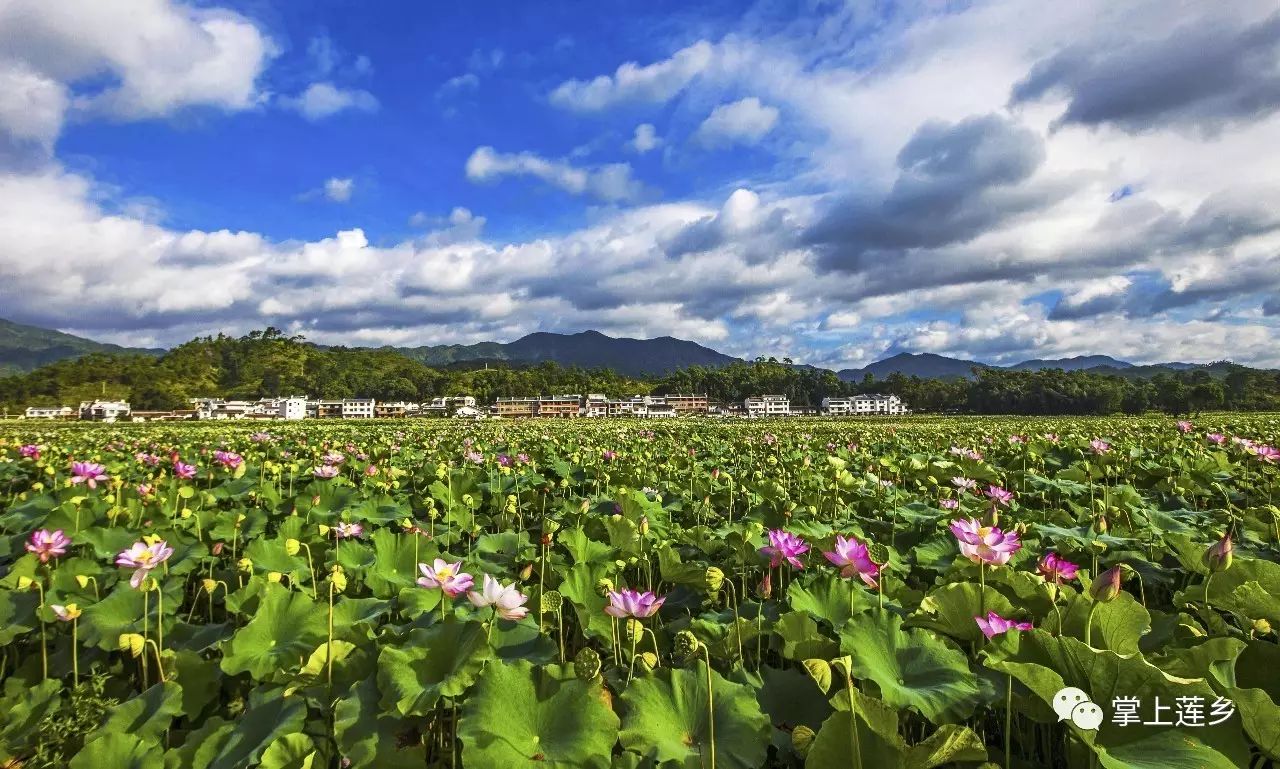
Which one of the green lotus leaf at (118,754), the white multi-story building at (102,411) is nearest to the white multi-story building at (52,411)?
the white multi-story building at (102,411)

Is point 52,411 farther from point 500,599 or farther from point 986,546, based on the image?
point 986,546

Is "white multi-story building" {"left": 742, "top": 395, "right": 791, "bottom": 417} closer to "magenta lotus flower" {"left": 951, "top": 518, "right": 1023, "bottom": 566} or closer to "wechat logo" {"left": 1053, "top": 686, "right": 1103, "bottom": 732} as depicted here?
"magenta lotus flower" {"left": 951, "top": 518, "right": 1023, "bottom": 566}

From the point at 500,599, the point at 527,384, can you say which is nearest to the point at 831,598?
the point at 500,599

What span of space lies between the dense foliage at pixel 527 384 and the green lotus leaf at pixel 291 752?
8219 centimetres

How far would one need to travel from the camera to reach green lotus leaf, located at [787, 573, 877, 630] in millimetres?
2109

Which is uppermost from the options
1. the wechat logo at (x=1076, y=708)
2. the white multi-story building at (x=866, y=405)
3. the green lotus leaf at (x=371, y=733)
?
the wechat logo at (x=1076, y=708)

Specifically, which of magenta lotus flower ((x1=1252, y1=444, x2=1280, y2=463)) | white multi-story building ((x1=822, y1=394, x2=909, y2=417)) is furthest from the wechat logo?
white multi-story building ((x1=822, y1=394, x2=909, y2=417))

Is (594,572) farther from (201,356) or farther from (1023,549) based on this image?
(201,356)

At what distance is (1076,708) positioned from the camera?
1110 millimetres

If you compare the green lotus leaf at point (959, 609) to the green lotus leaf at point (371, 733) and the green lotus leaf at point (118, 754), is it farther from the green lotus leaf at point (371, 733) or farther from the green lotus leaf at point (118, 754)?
the green lotus leaf at point (118, 754)

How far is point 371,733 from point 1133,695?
1.59 metres

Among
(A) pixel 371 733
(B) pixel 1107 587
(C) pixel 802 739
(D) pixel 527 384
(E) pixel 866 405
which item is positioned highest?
(D) pixel 527 384

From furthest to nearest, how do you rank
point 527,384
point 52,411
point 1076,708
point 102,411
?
point 527,384 < point 52,411 < point 102,411 < point 1076,708

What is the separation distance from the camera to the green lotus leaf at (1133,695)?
1.04 meters
